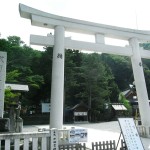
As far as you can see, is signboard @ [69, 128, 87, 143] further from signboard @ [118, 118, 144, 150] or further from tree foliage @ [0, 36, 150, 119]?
tree foliage @ [0, 36, 150, 119]

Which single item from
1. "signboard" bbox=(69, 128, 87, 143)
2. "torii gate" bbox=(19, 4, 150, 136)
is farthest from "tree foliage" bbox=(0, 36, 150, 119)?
"signboard" bbox=(69, 128, 87, 143)

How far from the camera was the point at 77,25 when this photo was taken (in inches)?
364

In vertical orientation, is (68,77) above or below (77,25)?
above

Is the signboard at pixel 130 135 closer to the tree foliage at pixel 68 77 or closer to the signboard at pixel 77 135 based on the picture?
the signboard at pixel 77 135

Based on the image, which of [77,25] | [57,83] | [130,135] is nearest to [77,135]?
[130,135]

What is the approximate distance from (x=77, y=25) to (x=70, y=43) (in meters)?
0.92

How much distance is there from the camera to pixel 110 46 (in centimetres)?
1012

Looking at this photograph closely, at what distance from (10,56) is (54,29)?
2316cm

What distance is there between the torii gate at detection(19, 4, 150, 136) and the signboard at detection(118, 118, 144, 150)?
8.62ft

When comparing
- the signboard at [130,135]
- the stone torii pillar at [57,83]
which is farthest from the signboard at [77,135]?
the stone torii pillar at [57,83]

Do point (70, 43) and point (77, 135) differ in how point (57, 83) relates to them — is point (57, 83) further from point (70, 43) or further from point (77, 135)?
point (77, 135)

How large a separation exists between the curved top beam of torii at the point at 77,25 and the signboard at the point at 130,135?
4.84 meters

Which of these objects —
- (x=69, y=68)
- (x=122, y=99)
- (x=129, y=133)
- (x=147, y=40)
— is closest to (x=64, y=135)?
(x=129, y=133)

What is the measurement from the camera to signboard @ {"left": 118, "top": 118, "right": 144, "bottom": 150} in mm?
5980
